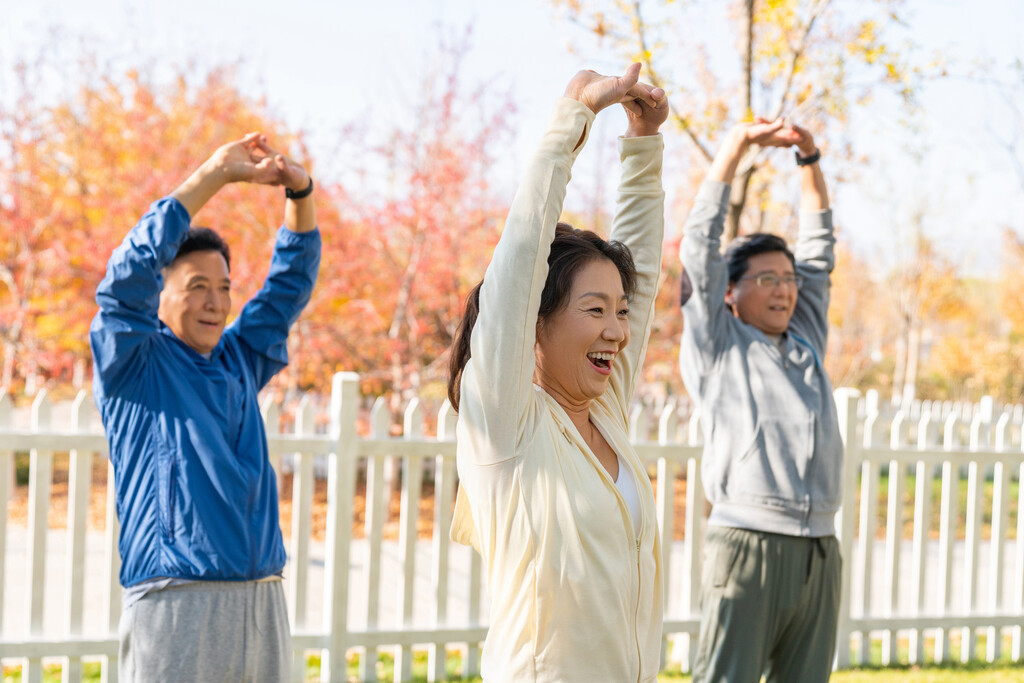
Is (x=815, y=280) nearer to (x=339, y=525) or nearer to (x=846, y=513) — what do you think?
(x=846, y=513)

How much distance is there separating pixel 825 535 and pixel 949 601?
2771mm

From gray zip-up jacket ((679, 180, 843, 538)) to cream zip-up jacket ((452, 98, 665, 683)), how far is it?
1471mm

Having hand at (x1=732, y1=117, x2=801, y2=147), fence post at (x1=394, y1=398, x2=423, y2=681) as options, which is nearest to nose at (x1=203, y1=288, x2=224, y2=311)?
fence post at (x1=394, y1=398, x2=423, y2=681)

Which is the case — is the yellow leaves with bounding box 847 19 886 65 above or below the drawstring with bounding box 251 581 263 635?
above

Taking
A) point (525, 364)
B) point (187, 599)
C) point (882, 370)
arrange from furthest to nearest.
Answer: point (882, 370) → point (187, 599) → point (525, 364)

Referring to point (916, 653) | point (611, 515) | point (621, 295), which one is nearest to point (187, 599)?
point (611, 515)

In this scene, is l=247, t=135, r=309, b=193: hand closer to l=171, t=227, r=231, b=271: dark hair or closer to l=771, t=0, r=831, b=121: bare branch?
l=171, t=227, r=231, b=271: dark hair

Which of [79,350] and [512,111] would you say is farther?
[79,350]

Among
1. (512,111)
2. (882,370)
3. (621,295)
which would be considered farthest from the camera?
(882,370)

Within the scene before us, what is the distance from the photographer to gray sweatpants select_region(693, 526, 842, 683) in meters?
2.85

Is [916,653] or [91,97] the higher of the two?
[91,97]

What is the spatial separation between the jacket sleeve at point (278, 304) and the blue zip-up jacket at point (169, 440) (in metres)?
0.25

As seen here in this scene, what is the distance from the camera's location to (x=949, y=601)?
5.11 m

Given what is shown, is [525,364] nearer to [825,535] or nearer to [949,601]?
[825,535]
